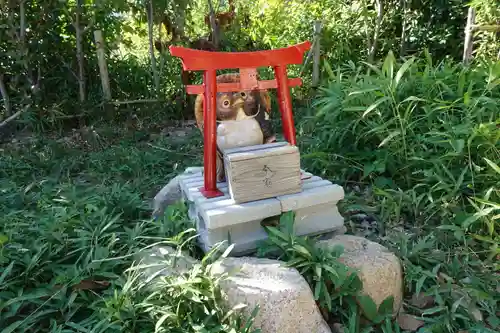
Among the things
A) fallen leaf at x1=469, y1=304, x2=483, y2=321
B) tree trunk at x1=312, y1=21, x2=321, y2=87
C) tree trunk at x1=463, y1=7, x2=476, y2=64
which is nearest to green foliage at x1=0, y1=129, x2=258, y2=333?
fallen leaf at x1=469, y1=304, x2=483, y2=321

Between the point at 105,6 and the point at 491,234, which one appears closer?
the point at 491,234

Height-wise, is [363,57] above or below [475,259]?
above

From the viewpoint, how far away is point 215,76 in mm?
2029

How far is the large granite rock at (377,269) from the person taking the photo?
6.03ft

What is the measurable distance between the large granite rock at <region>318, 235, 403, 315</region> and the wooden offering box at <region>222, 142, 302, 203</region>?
0.33 meters

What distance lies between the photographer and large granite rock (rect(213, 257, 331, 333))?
5.26ft

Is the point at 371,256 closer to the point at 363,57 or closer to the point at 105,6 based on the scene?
the point at 105,6

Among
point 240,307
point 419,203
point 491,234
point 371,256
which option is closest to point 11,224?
point 240,307

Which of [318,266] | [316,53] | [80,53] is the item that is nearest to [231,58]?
[318,266]

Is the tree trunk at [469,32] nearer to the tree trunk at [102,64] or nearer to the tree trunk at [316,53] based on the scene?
the tree trunk at [316,53]

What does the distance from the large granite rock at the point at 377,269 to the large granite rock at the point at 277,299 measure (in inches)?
11.1

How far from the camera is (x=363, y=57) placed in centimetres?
593

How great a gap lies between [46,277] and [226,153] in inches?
37.2

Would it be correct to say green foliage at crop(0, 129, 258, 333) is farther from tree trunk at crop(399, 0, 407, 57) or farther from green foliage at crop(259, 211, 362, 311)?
tree trunk at crop(399, 0, 407, 57)
